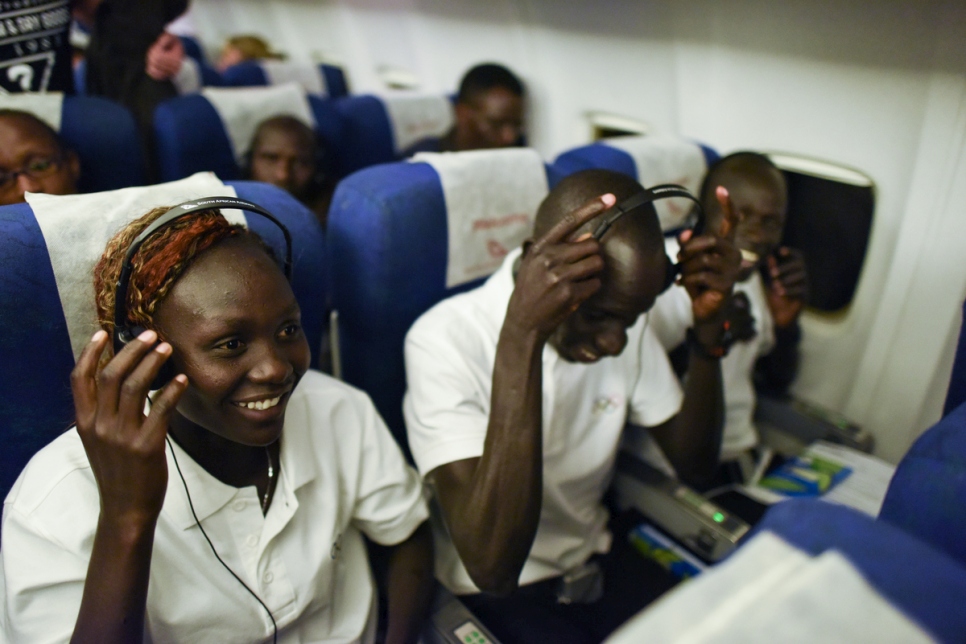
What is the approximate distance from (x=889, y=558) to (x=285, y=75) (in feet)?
13.9

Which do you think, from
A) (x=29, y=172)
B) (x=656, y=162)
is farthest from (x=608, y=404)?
(x=29, y=172)

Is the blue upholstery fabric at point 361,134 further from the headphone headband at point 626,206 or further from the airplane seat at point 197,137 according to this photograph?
the headphone headband at point 626,206

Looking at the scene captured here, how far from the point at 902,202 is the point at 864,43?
49 centimetres

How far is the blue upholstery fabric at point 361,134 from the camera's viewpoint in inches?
119

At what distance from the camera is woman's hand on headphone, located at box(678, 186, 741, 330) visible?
129cm

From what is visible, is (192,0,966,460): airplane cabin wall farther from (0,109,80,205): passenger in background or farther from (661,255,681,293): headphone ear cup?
(0,109,80,205): passenger in background

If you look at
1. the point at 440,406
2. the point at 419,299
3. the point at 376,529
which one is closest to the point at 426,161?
the point at 419,299

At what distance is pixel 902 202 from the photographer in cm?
196

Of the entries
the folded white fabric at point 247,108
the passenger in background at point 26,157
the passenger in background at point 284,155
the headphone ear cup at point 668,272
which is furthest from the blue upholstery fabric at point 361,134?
the headphone ear cup at point 668,272

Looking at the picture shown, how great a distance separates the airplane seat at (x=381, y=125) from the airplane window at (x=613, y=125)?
79 cm

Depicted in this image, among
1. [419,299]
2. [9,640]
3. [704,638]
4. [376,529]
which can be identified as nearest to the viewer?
[704,638]

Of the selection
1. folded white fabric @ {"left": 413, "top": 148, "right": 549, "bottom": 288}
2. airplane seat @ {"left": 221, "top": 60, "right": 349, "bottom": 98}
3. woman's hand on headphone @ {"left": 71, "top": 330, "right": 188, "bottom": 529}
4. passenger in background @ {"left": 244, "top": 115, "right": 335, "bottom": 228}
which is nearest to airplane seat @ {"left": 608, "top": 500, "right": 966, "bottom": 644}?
woman's hand on headphone @ {"left": 71, "top": 330, "right": 188, "bottom": 529}

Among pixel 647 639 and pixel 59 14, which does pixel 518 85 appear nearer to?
pixel 59 14

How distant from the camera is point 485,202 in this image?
1574 millimetres
